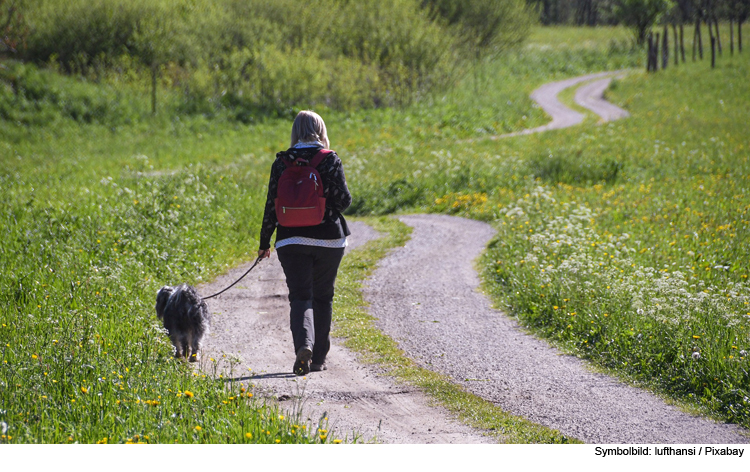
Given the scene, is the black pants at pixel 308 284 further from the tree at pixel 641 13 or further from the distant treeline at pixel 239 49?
the tree at pixel 641 13

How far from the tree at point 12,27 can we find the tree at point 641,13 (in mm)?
52194

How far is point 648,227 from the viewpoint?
35.6 ft

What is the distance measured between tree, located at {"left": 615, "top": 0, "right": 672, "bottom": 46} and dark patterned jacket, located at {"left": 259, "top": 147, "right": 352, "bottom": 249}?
65.1 metres

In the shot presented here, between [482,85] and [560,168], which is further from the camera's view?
[482,85]

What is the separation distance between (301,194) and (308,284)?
81 cm

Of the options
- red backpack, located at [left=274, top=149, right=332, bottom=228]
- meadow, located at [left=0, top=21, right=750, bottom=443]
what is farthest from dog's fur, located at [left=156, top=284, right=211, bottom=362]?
red backpack, located at [left=274, top=149, right=332, bottom=228]

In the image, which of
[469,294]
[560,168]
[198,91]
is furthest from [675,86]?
[469,294]

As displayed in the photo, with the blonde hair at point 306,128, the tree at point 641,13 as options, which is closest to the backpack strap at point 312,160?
the blonde hair at point 306,128

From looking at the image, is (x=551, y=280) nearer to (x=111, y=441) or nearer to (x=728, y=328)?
(x=728, y=328)

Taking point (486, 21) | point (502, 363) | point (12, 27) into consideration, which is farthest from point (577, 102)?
point (502, 363)

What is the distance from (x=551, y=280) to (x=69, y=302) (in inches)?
216

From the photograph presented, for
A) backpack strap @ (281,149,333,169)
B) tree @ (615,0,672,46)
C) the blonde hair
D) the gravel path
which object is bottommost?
the gravel path

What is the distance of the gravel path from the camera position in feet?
15.5

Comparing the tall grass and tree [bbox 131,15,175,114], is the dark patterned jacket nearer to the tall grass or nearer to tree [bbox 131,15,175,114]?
the tall grass
